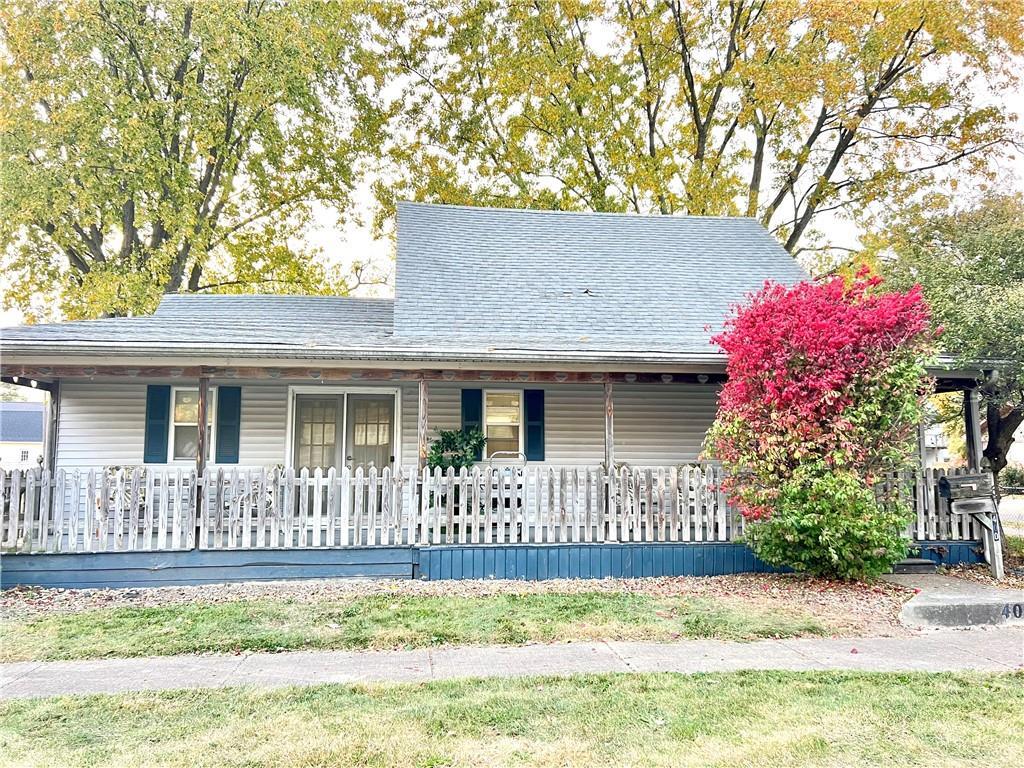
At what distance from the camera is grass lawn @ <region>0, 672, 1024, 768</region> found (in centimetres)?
343

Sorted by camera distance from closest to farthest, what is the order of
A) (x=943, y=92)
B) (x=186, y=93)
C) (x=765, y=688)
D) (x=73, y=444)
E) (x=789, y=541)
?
(x=765, y=688) → (x=789, y=541) → (x=73, y=444) → (x=186, y=93) → (x=943, y=92)

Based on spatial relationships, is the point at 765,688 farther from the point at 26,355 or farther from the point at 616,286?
the point at 26,355

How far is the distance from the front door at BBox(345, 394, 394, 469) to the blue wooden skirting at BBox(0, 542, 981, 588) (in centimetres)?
313

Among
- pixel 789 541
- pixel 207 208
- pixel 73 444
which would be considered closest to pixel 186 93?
pixel 207 208

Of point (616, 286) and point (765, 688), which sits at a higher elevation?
point (616, 286)

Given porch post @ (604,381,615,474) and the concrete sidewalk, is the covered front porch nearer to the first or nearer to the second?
porch post @ (604,381,615,474)

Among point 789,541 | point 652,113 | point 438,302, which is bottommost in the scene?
point 789,541

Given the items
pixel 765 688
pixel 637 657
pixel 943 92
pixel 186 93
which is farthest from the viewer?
pixel 943 92

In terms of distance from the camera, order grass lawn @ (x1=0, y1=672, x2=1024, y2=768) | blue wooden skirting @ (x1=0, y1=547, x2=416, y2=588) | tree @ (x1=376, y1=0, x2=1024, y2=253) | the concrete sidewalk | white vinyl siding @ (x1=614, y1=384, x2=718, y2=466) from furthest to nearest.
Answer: tree @ (x1=376, y1=0, x2=1024, y2=253), white vinyl siding @ (x1=614, y1=384, x2=718, y2=466), blue wooden skirting @ (x1=0, y1=547, x2=416, y2=588), the concrete sidewalk, grass lawn @ (x1=0, y1=672, x2=1024, y2=768)

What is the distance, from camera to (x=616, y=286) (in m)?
11.9

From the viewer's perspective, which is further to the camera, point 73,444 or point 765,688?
point 73,444

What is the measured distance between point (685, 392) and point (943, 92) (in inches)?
569

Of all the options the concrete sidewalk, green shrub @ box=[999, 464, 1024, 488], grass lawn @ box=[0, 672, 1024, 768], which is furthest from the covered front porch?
green shrub @ box=[999, 464, 1024, 488]

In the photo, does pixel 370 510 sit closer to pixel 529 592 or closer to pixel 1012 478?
pixel 529 592
